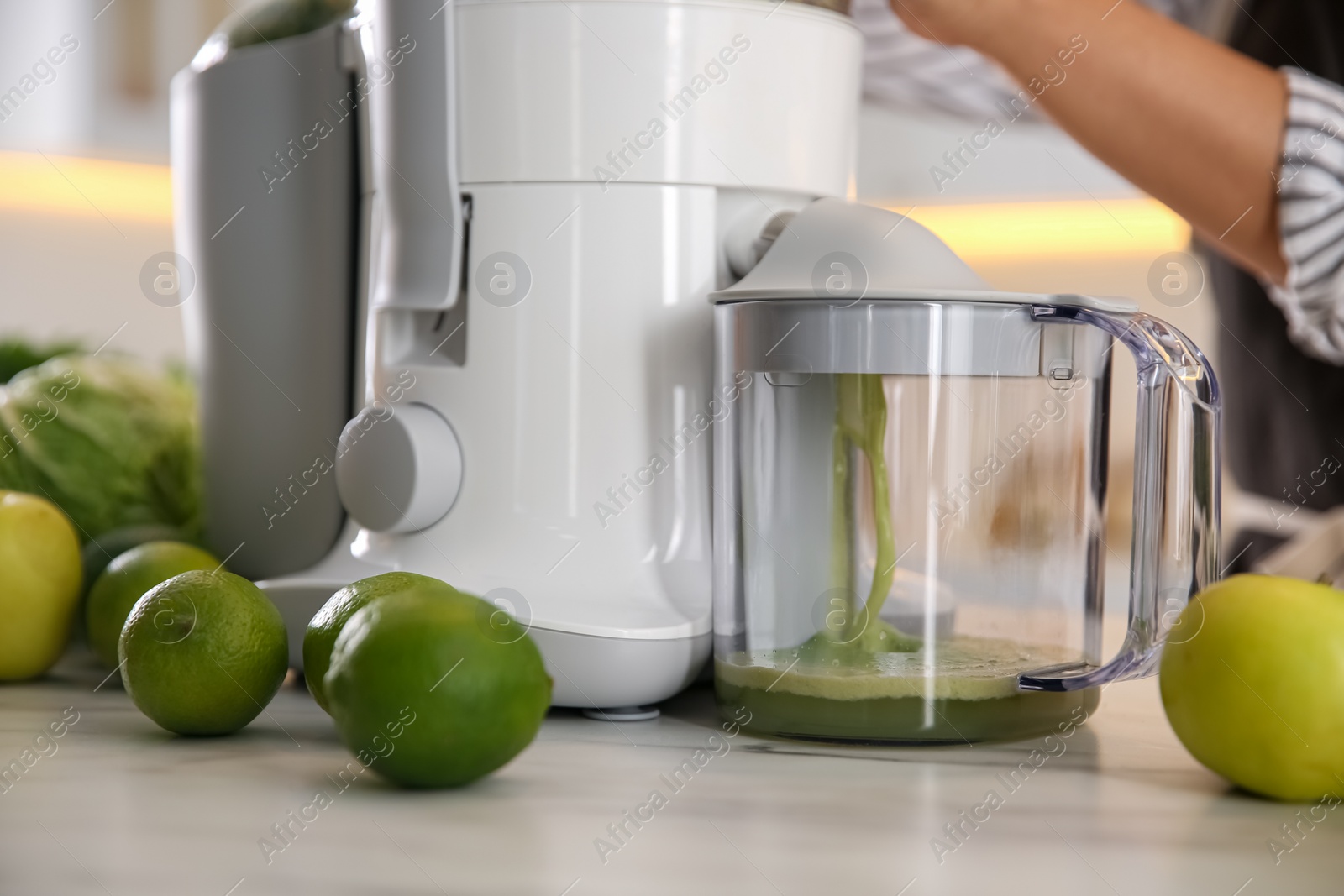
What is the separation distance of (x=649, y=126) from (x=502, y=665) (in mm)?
296

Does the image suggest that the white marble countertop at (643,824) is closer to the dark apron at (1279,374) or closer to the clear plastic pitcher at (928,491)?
the clear plastic pitcher at (928,491)

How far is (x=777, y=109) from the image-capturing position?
2.17ft

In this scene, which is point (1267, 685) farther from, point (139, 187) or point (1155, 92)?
point (139, 187)

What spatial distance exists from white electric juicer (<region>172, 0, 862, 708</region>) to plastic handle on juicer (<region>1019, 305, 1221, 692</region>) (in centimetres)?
18

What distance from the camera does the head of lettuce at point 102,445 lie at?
84cm

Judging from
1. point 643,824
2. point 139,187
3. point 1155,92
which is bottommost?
point 643,824

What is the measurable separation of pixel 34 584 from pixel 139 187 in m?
1.90

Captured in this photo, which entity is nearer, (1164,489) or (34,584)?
(1164,489)

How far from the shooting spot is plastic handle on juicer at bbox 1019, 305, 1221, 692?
560 mm

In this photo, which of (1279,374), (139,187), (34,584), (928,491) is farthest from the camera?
(139,187)

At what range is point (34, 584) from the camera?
2.27 feet

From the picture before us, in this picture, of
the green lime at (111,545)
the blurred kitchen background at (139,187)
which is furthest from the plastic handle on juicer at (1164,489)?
the blurred kitchen background at (139,187)

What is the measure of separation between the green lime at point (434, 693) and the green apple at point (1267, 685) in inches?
10.7

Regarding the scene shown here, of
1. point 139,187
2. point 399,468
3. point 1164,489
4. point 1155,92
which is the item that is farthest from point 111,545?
point 139,187
